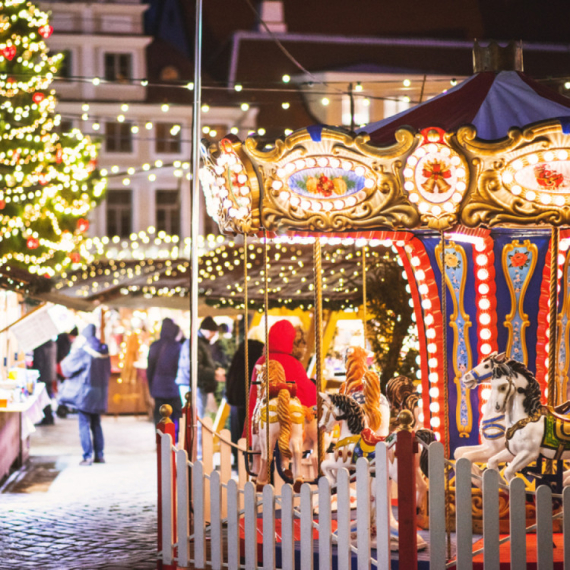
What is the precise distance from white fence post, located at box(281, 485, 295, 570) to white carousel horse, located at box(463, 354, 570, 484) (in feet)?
5.36

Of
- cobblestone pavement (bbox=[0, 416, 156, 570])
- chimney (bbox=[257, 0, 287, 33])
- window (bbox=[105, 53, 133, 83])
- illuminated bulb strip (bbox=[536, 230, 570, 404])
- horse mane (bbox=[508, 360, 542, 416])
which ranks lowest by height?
cobblestone pavement (bbox=[0, 416, 156, 570])

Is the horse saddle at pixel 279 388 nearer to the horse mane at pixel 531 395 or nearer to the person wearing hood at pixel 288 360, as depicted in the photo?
the person wearing hood at pixel 288 360

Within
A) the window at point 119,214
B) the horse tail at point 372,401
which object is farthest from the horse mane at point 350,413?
the window at point 119,214

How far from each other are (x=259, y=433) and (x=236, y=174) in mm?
2537

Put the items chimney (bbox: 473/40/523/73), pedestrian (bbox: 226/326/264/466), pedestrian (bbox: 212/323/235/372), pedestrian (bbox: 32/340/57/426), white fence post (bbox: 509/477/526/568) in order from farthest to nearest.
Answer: pedestrian (bbox: 32/340/57/426)
pedestrian (bbox: 212/323/235/372)
pedestrian (bbox: 226/326/264/466)
chimney (bbox: 473/40/523/73)
white fence post (bbox: 509/477/526/568)

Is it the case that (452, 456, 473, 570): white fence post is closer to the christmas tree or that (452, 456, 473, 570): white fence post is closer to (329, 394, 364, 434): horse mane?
(329, 394, 364, 434): horse mane

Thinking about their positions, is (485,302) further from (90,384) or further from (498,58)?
(90,384)

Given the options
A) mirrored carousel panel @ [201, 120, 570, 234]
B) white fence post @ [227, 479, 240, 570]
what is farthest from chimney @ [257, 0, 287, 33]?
white fence post @ [227, 479, 240, 570]

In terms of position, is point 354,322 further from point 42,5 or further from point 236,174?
point 42,5

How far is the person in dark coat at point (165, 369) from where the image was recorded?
12945mm

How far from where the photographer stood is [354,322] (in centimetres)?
1814

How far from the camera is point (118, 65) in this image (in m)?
34.4

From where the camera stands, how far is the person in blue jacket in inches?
513

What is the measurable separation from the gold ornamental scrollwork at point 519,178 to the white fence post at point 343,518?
2015mm
